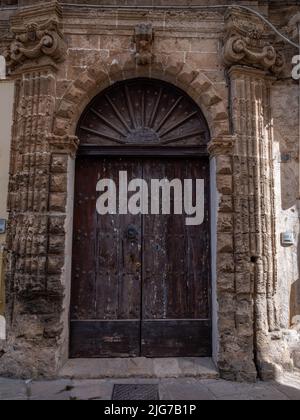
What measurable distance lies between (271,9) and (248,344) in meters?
4.26

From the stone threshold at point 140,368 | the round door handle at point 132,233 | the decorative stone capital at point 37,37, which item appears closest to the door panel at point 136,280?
the round door handle at point 132,233

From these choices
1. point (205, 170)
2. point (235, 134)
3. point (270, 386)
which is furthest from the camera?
point (205, 170)

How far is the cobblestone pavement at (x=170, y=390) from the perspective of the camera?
3.75 metres

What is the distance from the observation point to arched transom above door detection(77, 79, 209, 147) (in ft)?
16.3

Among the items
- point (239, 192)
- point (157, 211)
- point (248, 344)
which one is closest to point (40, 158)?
point (157, 211)

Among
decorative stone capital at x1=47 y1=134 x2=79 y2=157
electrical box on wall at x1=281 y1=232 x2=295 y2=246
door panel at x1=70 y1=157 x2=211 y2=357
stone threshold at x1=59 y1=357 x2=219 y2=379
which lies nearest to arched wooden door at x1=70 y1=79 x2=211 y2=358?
door panel at x1=70 y1=157 x2=211 y2=357

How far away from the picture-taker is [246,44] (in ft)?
15.5

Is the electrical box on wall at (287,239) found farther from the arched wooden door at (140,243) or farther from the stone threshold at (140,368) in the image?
the stone threshold at (140,368)

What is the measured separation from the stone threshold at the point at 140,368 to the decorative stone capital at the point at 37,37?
3583 mm

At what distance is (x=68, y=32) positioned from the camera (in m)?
4.84

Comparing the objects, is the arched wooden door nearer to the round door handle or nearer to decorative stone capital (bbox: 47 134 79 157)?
the round door handle

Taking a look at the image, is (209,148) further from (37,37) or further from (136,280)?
(37,37)

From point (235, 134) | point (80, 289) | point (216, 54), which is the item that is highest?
point (216, 54)

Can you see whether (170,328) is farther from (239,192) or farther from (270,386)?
(239,192)
